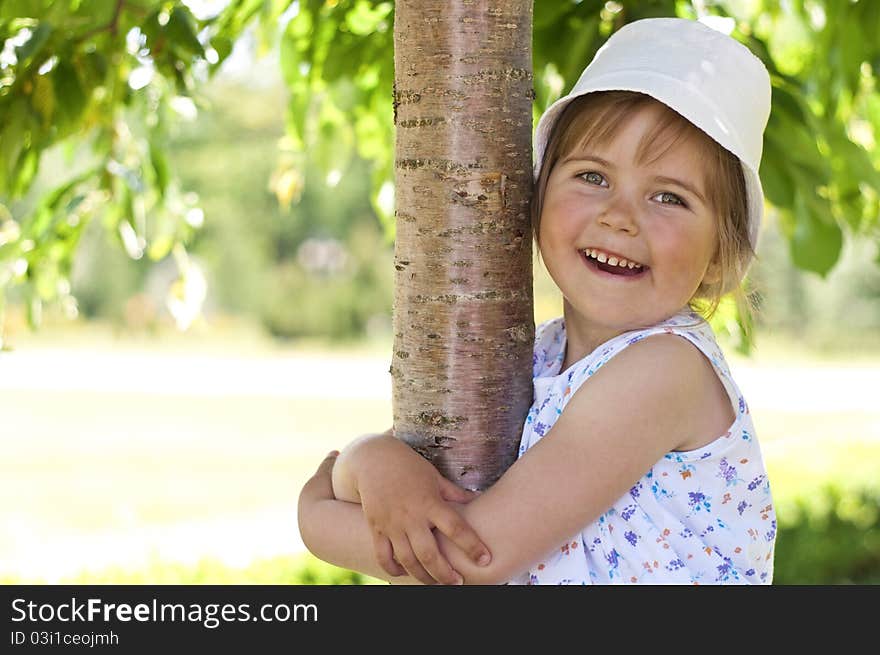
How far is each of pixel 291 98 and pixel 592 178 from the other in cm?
169

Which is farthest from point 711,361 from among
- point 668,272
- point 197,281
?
point 197,281

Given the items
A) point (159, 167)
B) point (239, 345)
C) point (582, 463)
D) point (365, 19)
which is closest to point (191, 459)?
point (159, 167)

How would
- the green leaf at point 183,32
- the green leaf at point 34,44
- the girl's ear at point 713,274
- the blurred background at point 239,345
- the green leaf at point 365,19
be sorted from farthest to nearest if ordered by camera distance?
the blurred background at point 239,345
the green leaf at point 365,19
the green leaf at point 183,32
the green leaf at point 34,44
the girl's ear at point 713,274

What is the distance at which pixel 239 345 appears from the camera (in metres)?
19.8

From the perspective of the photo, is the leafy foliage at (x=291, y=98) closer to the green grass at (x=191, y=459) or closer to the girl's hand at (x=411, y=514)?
the girl's hand at (x=411, y=514)

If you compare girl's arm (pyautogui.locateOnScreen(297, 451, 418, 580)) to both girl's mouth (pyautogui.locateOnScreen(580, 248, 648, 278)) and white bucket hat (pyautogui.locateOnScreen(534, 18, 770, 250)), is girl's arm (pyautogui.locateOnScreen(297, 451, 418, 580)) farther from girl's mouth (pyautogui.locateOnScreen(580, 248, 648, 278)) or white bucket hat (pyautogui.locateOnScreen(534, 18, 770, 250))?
white bucket hat (pyautogui.locateOnScreen(534, 18, 770, 250))

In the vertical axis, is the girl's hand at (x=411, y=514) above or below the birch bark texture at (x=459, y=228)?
below

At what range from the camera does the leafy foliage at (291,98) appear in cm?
224

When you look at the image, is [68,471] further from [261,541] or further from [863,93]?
[863,93]

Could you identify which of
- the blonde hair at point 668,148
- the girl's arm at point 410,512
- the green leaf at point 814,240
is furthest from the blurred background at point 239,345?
the girl's arm at point 410,512

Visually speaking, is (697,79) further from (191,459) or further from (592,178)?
(191,459)

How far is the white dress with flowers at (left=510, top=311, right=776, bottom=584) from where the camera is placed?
160 centimetres

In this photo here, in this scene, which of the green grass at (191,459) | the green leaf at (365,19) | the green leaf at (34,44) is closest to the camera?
the green leaf at (34,44)

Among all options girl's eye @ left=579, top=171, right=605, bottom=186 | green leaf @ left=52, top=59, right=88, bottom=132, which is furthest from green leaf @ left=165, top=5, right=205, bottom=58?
girl's eye @ left=579, top=171, right=605, bottom=186
